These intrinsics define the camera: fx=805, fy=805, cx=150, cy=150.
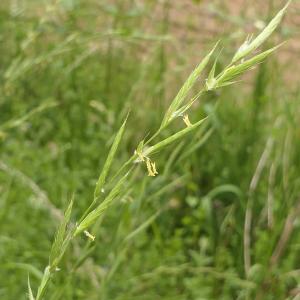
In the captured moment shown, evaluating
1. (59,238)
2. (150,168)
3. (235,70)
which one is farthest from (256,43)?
(59,238)

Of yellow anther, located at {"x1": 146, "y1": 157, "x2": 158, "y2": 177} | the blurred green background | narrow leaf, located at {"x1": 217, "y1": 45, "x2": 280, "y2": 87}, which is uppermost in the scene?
narrow leaf, located at {"x1": 217, "y1": 45, "x2": 280, "y2": 87}

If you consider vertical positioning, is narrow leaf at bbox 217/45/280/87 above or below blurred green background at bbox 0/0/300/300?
above

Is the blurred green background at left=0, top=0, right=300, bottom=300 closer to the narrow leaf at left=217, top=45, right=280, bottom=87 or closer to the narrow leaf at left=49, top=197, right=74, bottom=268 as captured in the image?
the narrow leaf at left=49, top=197, right=74, bottom=268

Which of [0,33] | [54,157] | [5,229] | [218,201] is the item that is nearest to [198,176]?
[218,201]

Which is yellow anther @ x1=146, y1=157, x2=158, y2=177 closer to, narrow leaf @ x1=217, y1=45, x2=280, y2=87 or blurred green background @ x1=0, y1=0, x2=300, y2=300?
narrow leaf @ x1=217, y1=45, x2=280, y2=87

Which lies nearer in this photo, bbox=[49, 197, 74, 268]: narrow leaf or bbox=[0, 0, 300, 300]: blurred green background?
bbox=[49, 197, 74, 268]: narrow leaf

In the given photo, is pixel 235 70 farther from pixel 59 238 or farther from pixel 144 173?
pixel 144 173

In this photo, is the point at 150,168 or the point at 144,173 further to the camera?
the point at 144,173

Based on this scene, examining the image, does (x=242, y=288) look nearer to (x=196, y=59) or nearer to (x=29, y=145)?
(x=29, y=145)

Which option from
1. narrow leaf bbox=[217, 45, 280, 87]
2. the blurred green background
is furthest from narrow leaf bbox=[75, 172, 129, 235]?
the blurred green background
